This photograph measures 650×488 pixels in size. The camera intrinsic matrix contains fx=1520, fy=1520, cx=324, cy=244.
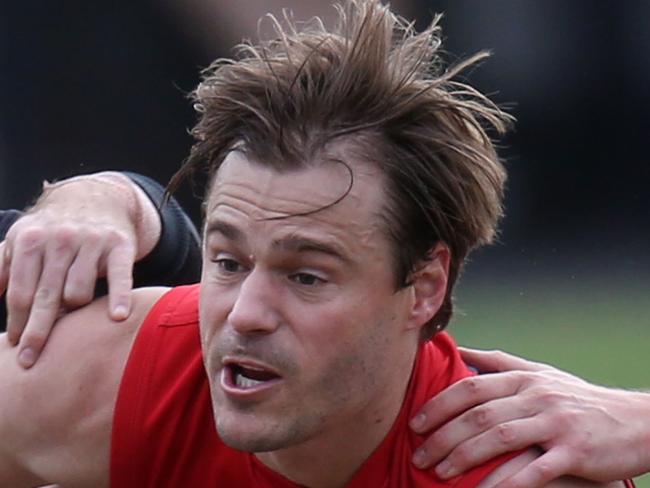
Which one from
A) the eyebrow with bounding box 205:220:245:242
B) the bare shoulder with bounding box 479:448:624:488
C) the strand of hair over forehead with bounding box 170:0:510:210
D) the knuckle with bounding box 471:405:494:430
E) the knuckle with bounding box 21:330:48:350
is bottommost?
the knuckle with bounding box 21:330:48:350

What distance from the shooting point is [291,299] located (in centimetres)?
314

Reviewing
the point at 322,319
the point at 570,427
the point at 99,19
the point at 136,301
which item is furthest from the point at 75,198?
the point at 99,19

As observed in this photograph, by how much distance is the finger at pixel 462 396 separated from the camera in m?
3.37

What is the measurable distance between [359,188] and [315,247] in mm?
170

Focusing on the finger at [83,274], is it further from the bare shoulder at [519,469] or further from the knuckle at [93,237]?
the bare shoulder at [519,469]

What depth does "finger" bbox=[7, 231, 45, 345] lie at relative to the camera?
3.48 meters

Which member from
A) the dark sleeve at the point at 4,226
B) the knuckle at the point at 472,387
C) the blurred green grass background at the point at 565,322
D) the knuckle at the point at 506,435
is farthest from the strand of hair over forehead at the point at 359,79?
the blurred green grass background at the point at 565,322

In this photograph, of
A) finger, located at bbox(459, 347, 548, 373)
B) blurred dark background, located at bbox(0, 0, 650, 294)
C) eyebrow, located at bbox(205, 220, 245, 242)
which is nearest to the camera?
eyebrow, located at bbox(205, 220, 245, 242)

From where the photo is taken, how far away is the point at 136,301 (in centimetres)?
362

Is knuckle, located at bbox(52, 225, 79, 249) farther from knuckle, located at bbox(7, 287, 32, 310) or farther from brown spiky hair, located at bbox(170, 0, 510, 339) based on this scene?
brown spiky hair, located at bbox(170, 0, 510, 339)

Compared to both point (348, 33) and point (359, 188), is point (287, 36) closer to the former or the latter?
point (348, 33)

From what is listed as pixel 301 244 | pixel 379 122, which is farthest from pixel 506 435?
pixel 379 122

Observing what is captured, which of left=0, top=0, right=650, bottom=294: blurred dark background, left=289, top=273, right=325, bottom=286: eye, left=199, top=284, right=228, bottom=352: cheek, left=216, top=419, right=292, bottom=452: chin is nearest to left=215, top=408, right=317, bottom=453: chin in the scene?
left=216, top=419, right=292, bottom=452: chin

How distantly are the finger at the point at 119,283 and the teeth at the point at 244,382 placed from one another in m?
0.47
